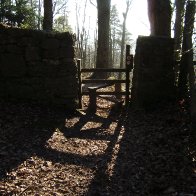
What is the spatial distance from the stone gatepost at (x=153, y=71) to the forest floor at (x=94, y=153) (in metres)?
0.62

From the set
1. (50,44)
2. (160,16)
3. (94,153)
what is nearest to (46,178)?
(94,153)

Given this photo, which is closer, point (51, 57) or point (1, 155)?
point (1, 155)

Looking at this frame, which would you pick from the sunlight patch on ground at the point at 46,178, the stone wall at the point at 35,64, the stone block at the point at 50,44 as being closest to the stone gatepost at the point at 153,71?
the stone wall at the point at 35,64

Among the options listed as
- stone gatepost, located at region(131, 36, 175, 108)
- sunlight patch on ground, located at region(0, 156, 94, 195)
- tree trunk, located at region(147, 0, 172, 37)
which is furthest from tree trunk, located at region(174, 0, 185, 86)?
sunlight patch on ground, located at region(0, 156, 94, 195)

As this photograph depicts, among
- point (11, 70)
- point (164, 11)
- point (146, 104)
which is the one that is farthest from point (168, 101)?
point (11, 70)

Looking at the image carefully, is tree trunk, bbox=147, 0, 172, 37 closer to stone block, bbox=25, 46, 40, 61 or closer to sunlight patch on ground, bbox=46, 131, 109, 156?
stone block, bbox=25, 46, 40, 61

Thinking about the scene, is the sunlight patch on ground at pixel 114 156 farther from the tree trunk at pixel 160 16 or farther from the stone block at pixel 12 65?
the tree trunk at pixel 160 16

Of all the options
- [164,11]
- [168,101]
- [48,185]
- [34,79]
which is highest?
[164,11]

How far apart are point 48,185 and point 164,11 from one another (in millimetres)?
7007

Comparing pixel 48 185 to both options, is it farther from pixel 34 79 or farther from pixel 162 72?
pixel 162 72

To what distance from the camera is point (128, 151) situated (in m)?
6.16

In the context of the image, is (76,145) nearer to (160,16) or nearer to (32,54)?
(32,54)

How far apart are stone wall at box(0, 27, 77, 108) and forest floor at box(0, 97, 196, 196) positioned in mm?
438

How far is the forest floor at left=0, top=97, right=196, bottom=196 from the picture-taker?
Answer: 4.61 m
